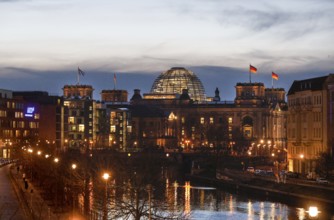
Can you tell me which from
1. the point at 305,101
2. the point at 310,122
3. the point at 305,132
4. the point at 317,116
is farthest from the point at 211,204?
the point at 305,101

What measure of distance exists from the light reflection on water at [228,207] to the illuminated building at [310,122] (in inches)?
690

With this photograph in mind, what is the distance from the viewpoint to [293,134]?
13488 cm

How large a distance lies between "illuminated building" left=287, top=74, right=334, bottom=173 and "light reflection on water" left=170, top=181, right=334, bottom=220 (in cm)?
1753

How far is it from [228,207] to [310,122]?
3796 centimetres

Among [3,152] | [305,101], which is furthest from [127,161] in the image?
[305,101]

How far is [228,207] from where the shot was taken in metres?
94.2

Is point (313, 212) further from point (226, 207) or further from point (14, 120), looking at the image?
point (14, 120)

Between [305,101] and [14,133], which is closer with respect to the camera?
[305,101]

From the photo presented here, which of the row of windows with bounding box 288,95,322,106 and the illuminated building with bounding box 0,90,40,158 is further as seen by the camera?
the illuminated building with bounding box 0,90,40,158

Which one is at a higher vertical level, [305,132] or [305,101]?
[305,101]

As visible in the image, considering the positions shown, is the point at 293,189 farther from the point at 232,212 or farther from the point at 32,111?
the point at 32,111

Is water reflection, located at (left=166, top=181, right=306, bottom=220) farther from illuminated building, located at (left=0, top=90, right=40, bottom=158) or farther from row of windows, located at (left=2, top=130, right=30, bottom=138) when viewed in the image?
row of windows, located at (left=2, top=130, right=30, bottom=138)

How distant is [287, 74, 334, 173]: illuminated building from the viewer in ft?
404

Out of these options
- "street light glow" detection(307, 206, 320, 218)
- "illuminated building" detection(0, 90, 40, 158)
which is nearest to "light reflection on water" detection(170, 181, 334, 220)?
"street light glow" detection(307, 206, 320, 218)
